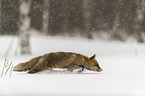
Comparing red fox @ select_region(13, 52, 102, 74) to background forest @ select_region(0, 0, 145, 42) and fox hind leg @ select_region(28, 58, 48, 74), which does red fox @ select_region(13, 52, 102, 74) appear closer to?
fox hind leg @ select_region(28, 58, 48, 74)

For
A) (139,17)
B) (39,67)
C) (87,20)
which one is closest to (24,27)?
(39,67)

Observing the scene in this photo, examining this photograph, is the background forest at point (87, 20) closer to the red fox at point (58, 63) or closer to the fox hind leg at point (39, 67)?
the red fox at point (58, 63)

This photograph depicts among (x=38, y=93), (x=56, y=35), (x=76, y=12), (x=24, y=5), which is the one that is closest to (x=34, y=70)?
(x=38, y=93)

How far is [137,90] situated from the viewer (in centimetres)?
277

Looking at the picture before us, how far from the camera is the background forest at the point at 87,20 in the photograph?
17109 mm

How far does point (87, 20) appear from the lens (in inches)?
887

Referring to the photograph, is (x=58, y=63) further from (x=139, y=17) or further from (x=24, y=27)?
(x=139, y=17)

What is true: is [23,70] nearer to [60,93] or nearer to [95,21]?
[60,93]

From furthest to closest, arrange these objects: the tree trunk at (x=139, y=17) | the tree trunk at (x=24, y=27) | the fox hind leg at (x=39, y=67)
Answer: the tree trunk at (x=139, y=17), the tree trunk at (x=24, y=27), the fox hind leg at (x=39, y=67)

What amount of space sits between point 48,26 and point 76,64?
59.7 feet

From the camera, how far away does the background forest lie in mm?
17109

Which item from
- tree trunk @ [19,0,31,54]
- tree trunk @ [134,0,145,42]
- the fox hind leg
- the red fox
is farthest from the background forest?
the fox hind leg

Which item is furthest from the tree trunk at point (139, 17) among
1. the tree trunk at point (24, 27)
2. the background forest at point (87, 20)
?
the tree trunk at point (24, 27)

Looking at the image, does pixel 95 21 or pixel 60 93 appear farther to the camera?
pixel 95 21
